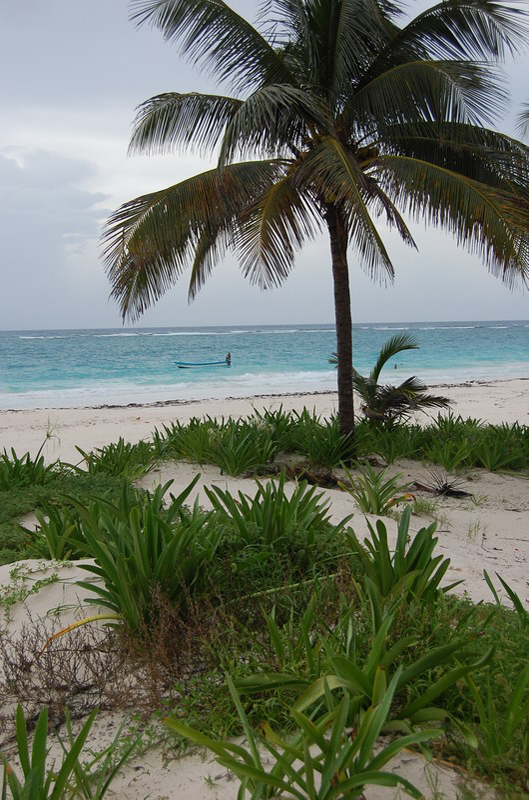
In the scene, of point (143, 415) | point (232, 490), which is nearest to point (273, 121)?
point (232, 490)

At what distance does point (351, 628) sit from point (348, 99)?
6.73m

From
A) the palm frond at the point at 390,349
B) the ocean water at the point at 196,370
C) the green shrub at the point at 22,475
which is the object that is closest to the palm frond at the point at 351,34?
the palm frond at the point at 390,349

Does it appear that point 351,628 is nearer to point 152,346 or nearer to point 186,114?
point 186,114

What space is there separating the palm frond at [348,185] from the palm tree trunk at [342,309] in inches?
33.2

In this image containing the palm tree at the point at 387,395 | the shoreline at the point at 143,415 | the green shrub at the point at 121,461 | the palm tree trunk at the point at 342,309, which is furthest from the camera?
the shoreline at the point at 143,415

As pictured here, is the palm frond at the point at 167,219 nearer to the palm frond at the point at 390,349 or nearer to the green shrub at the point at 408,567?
the palm frond at the point at 390,349

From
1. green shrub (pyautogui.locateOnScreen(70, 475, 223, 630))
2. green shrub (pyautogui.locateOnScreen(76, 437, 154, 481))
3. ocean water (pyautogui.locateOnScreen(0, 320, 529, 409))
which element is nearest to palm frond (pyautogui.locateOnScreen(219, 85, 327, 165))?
green shrub (pyautogui.locateOnScreen(76, 437, 154, 481))

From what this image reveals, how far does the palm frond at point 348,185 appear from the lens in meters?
5.89

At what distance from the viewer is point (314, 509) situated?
3664 millimetres

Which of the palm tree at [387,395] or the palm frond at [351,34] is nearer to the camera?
the palm frond at [351,34]

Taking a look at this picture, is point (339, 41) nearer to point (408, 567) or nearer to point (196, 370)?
point (408, 567)

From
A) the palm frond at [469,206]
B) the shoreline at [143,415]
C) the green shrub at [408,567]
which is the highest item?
the palm frond at [469,206]

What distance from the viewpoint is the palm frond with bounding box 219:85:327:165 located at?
5.95 meters

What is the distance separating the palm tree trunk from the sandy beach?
91 cm
